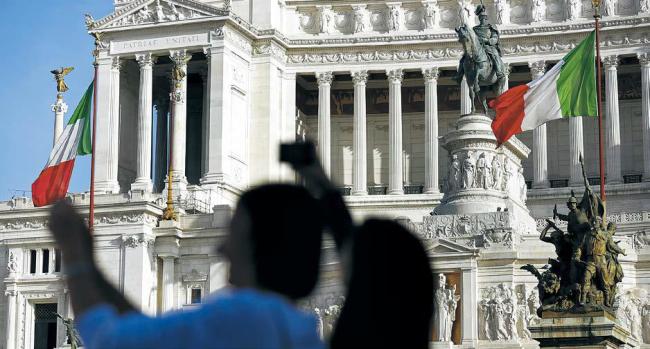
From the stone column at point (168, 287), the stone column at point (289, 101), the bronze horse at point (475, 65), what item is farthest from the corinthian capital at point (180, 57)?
the bronze horse at point (475, 65)

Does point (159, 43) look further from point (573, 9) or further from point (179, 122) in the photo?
point (573, 9)

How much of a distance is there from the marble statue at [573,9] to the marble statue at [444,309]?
4235 cm

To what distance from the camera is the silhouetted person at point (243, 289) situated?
191 inches

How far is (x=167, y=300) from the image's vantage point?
64688 mm

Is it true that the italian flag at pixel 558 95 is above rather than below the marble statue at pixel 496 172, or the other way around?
above

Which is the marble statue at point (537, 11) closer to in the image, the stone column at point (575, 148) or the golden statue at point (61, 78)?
the stone column at point (575, 148)

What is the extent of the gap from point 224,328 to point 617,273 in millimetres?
28291

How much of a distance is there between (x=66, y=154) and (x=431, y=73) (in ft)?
97.9

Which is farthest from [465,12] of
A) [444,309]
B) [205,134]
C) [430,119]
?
[444,309]

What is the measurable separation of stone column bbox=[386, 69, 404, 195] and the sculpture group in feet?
191

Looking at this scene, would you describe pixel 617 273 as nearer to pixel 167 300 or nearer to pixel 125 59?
pixel 167 300

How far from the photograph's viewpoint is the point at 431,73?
92000 millimetres

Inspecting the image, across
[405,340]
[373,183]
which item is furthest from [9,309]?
[405,340]

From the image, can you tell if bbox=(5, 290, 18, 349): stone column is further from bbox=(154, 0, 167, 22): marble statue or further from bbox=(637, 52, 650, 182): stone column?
bbox=(637, 52, 650, 182): stone column
